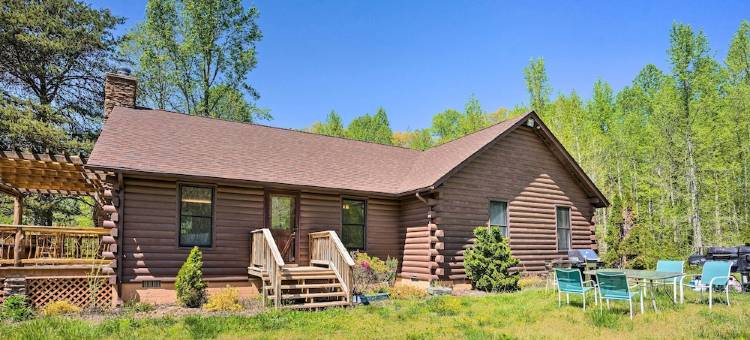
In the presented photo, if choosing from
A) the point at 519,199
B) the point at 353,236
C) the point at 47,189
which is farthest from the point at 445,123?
the point at 47,189

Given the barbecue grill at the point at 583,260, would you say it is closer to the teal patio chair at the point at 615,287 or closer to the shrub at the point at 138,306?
the teal patio chair at the point at 615,287

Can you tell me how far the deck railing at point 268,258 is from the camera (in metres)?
11.4

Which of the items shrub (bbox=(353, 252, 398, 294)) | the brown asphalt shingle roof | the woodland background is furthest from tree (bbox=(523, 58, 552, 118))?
shrub (bbox=(353, 252, 398, 294))

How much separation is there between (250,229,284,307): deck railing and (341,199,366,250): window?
308 cm

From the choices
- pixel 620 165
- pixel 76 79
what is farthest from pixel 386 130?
pixel 76 79

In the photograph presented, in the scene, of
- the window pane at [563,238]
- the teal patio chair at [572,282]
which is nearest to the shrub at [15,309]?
the teal patio chair at [572,282]

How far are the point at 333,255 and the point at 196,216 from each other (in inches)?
150

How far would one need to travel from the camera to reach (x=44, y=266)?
1195 centimetres

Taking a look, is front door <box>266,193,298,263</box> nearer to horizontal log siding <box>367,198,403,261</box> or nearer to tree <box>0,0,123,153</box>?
horizontal log siding <box>367,198,403,261</box>

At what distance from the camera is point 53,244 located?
13.2 metres

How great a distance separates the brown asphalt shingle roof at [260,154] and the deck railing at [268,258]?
167 cm

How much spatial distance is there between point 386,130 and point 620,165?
2286 centimetres

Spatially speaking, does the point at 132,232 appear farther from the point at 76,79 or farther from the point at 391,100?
the point at 391,100

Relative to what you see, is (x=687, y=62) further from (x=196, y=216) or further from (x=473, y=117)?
(x=196, y=216)
